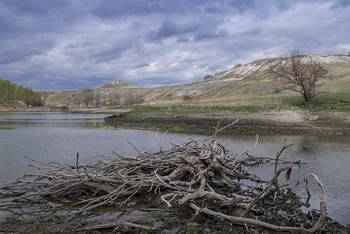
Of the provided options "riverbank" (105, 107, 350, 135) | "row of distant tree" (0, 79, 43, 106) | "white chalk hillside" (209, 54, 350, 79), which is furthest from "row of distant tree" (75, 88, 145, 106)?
"riverbank" (105, 107, 350, 135)

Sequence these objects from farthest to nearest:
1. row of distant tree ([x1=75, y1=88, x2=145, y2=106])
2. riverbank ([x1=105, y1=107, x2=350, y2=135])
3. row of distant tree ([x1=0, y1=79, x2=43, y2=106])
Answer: row of distant tree ([x1=0, y1=79, x2=43, y2=106]), row of distant tree ([x1=75, y1=88, x2=145, y2=106]), riverbank ([x1=105, y1=107, x2=350, y2=135])

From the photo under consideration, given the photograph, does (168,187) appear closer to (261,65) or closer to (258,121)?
(258,121)

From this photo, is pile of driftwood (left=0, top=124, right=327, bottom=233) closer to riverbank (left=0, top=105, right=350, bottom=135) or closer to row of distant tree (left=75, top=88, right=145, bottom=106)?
riverbank (left=0, top=105, right=350, bottom=135)

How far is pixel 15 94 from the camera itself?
12150cm

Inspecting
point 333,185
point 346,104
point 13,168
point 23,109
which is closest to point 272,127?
point 346,104

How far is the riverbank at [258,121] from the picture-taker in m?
25.5

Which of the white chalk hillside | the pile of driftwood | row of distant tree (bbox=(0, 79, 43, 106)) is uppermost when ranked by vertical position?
the white chalk hillside

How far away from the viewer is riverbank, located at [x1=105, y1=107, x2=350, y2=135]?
25.5 meters

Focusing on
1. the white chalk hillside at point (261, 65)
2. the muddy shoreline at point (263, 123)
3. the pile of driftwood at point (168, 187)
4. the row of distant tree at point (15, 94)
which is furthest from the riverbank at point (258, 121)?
the row of distant tree at point (15, 94)

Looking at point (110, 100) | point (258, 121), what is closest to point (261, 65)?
point (110, 100)

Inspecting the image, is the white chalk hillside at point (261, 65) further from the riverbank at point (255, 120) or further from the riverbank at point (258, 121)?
the riverbank at point (258, 121)

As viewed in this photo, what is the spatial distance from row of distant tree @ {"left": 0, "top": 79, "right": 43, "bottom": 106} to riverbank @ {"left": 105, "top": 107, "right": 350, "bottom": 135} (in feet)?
303

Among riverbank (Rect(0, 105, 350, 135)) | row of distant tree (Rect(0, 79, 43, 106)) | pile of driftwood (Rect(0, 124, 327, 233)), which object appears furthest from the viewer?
row of distant tree (Rect(0, 79, 43, 106))

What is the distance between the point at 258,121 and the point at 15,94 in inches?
4719
